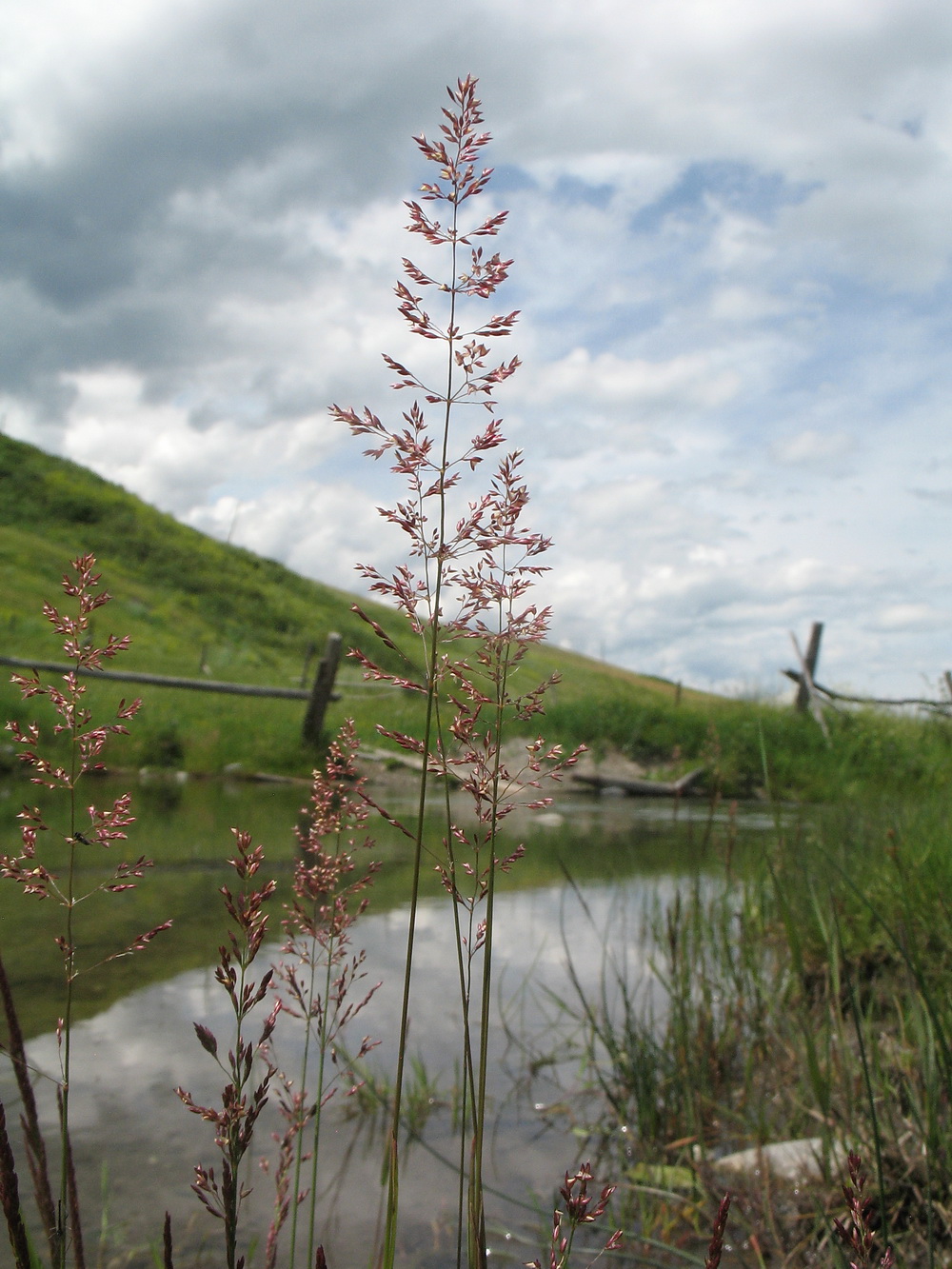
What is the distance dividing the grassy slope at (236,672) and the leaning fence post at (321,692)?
0.79 feet

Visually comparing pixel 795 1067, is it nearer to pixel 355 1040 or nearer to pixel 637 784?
pixel 355 1040

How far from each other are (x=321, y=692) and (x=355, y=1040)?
319 inches

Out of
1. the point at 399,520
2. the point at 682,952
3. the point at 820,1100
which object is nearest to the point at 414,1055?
the point at 682,952

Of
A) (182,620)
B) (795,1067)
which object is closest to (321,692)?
(182,620)

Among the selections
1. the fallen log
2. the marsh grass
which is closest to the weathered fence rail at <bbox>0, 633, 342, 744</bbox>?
the fallen log

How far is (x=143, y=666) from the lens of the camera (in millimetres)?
14570

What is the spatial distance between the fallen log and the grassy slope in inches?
19.7

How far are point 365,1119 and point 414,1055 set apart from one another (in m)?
0.37

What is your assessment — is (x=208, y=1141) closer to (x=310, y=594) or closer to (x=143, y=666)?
(x=143, y=666)

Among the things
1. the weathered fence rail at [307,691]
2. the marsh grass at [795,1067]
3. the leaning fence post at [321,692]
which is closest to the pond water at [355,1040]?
the marsh grass at [795,1067]

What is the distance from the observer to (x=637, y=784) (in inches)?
507

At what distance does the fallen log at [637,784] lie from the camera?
12758mm

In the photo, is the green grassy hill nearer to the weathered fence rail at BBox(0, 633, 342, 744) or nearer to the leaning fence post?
the leaning fence post

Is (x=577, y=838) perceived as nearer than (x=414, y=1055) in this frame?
No
